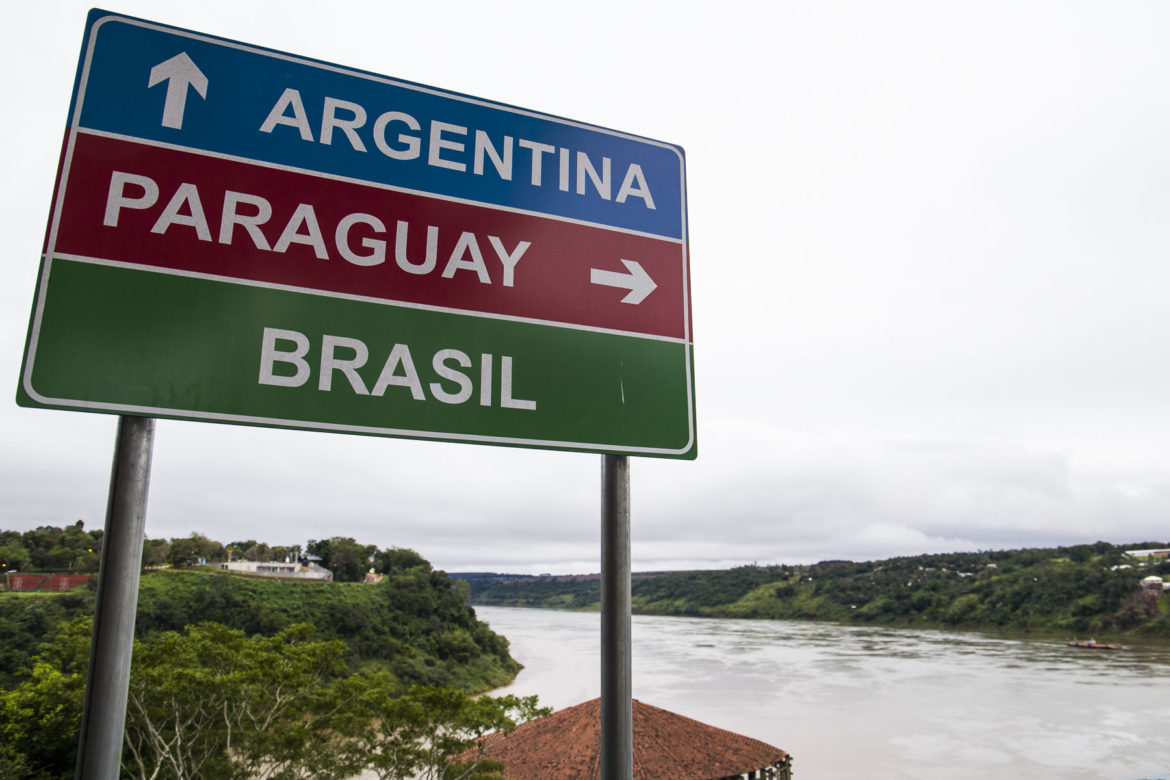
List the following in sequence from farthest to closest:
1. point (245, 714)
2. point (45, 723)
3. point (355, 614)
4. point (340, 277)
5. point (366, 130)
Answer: point (355, 614)
point (245, 714)
point (45, 723)
point (366, 130)
point (340, 277)

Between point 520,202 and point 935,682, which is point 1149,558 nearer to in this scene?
point 935,682

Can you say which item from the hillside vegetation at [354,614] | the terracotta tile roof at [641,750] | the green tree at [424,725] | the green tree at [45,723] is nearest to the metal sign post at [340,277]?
Result: the green tree at [424,725]

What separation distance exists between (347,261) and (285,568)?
54.2m

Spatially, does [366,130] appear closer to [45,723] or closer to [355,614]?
[45,723]

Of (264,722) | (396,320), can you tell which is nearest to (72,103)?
(396,320)

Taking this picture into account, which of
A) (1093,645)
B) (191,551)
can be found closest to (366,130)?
(191,551)

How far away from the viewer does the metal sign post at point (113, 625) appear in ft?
3.17

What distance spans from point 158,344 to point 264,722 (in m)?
15.1

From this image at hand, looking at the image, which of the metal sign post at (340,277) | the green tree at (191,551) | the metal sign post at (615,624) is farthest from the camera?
the green tree at (191,551)

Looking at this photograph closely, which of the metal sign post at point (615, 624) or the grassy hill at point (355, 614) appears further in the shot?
the grassy hill at point (355, 614)

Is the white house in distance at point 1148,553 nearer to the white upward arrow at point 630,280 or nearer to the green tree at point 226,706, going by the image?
the green tree at point 226,706

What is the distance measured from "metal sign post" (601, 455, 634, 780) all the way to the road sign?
0.26 ft

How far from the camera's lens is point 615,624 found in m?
1.29

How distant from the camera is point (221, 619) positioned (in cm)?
3509
